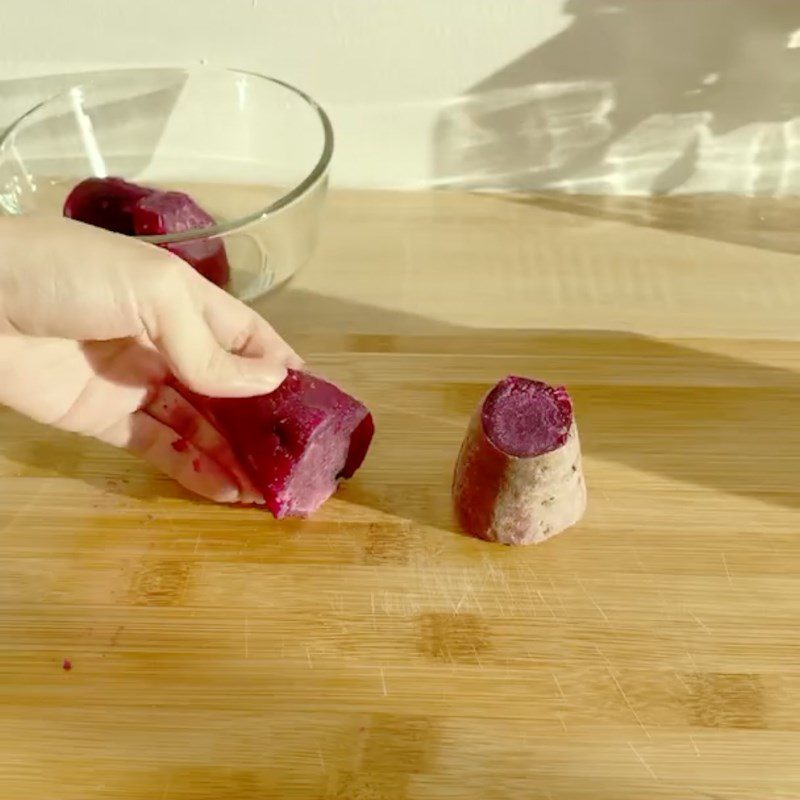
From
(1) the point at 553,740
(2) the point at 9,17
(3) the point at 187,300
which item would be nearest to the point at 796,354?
(1) the point at 553,740

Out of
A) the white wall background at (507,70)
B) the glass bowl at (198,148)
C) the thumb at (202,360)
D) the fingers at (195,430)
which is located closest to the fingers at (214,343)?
the thumb at (202,360)

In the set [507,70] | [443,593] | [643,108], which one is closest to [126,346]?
[443,593]

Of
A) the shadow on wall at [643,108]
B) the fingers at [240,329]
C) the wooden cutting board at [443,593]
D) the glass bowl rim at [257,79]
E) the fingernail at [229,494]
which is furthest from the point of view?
the shadow on wall at [643,108]

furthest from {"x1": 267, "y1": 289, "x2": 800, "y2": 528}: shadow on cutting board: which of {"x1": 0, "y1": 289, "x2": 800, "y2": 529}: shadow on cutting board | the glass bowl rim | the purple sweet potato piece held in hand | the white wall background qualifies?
the white wall background

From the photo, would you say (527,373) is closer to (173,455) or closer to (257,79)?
(173,455)

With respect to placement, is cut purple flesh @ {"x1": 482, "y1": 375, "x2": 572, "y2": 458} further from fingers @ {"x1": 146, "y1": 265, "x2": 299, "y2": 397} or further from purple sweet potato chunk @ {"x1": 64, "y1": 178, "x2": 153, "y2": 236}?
purple sweet potato chunk @ {"x1": 64, "y1": 178, "x2": 153, "y2": 236}

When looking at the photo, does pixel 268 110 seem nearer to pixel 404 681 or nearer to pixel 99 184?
pixel 99 184

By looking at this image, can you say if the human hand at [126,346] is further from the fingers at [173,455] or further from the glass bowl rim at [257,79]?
the glass bowl rim at [257,79]
